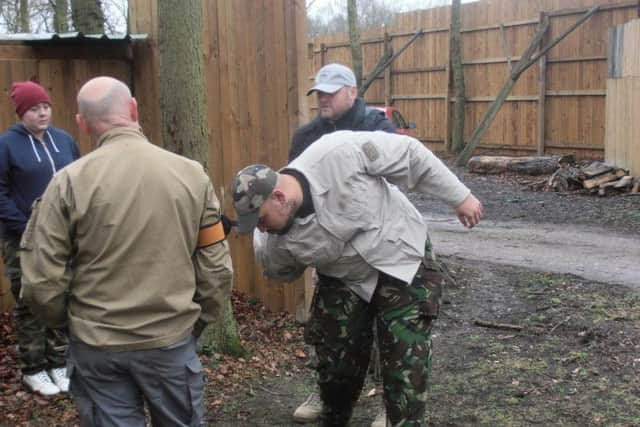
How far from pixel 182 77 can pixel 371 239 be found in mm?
2014

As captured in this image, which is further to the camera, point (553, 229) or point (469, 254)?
point (553, 229)

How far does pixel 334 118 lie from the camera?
4.72 metres

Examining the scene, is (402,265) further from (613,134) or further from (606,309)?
(613,134)

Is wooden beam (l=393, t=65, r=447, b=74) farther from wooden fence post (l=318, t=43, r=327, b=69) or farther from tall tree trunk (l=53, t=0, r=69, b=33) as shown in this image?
tall tree trunk (l=53, t=0, r=69, b=33)

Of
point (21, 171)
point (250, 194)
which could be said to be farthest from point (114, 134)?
point (21, 171)

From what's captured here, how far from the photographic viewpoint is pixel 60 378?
199 inches

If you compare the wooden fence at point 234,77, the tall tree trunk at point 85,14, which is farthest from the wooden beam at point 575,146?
the wooden fence at point 234,77

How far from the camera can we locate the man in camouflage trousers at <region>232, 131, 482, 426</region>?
11.6 feet

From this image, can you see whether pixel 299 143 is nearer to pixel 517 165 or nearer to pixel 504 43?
pixel 517 165

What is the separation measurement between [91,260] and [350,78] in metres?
2.30

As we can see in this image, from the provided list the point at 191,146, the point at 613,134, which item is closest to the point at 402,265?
the point at 191,146

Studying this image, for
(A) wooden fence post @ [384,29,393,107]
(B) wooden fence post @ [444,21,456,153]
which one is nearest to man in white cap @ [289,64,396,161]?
(B) wooden fence post @ [444,21,456,153]

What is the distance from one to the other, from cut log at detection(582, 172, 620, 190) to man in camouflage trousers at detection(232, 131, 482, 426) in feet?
33.8

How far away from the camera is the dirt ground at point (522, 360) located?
15.3 feet
